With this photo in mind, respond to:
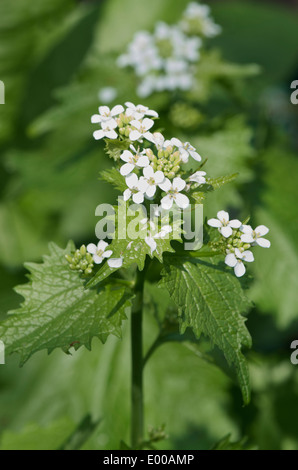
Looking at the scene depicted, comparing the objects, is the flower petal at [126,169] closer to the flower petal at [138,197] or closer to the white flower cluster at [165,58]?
the flower petal at [138,197]

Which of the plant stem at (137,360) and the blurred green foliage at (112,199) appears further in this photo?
the blurred green foliage at (112,199)

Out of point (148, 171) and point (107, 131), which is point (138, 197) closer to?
point (148, 171)

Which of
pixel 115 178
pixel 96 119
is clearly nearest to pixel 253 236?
pixel 115 178

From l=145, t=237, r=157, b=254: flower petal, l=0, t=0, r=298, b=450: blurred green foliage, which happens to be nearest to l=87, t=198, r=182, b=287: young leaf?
l=145, t=237, r=157, b=254: flower petal

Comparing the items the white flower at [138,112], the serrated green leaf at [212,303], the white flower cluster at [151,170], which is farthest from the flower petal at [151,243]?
the white flower at [138,112]

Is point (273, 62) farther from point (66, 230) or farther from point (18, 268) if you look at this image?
point (18, 268)

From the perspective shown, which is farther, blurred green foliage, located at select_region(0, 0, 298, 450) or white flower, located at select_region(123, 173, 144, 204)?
blurred green foliage, located at select_region(0, 0, 298, 450)

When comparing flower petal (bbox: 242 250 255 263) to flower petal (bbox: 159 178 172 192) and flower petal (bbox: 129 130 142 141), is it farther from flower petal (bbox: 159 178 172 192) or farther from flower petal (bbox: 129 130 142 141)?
flower petal (bbox: 129 130 142 141)
